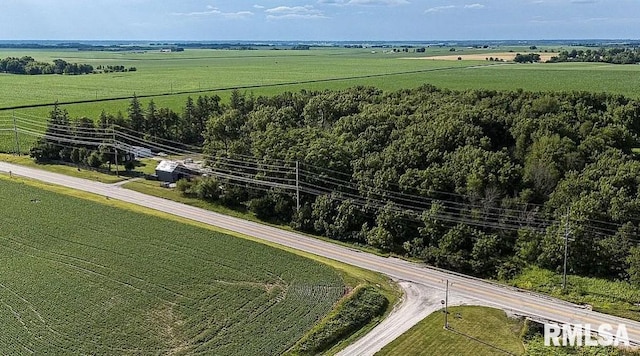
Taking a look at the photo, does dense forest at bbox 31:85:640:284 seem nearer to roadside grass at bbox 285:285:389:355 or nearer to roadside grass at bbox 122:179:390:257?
roadside grass at bbox 122:179:390:257

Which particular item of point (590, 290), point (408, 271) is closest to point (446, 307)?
point (408, 271)

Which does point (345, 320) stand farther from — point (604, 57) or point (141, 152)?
point (604, 57)

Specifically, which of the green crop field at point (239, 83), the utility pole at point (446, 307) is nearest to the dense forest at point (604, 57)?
the green crop field at point (239, 83)

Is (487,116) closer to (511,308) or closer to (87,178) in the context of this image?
(511,308)

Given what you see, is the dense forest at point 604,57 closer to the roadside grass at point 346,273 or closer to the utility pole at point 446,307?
the roadside grass at point 346,273

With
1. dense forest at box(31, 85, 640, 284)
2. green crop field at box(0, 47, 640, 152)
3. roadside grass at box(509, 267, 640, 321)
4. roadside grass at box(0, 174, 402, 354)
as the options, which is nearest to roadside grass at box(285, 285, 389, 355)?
roadside grass at box(0, 174, 402, 354)

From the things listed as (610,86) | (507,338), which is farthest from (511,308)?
(610,86)
